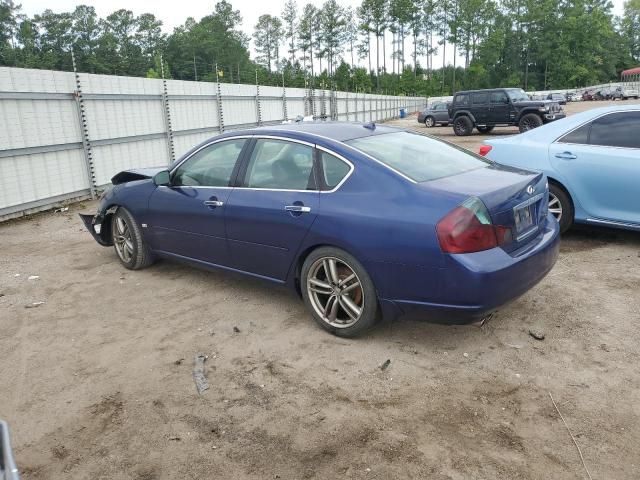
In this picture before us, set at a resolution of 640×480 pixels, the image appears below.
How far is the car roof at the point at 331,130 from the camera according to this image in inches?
163

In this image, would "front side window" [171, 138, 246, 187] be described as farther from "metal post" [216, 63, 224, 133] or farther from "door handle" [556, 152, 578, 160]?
"metal post" [216, 63, 224, 133]

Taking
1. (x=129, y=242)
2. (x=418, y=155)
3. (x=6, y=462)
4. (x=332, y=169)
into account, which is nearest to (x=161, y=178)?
(x=129, y=242)

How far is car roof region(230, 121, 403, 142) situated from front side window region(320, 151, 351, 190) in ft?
0.59

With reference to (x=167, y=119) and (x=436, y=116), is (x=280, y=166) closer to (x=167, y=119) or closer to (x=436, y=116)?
(x=167, y=119)

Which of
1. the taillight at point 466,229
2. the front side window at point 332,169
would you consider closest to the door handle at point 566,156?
the taillight at point 466,229

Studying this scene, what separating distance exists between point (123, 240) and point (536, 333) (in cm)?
415

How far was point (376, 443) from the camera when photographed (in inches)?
109

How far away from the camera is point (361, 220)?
360 cm

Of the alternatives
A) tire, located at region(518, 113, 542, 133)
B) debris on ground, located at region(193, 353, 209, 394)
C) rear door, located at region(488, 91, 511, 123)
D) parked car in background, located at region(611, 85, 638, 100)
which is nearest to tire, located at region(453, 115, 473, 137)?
rear door, located at region(488, 91, 511, 123)

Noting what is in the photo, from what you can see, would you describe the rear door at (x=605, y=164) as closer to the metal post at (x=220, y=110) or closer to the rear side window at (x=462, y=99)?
the metal post at (x=220, y=110)

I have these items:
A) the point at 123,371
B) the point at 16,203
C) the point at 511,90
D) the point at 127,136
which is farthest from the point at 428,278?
the point at 511,90

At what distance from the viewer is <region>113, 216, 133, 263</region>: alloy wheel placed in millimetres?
5672

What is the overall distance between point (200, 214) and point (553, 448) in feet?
10.6

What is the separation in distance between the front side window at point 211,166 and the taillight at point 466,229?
2029 millimetres
